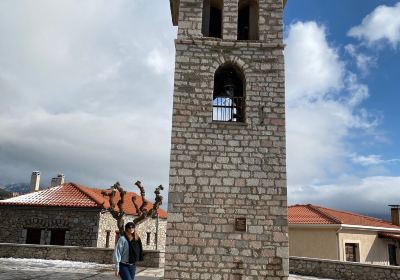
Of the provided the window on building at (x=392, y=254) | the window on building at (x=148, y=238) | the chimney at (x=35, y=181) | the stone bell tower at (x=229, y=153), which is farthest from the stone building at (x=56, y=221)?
the window on building at (x=392, y=254)

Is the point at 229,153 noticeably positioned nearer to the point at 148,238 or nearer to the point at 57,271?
the point at 57,271

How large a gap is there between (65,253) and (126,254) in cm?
906

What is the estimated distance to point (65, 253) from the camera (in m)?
14.1

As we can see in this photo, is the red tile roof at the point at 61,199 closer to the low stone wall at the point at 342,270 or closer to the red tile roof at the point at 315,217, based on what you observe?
the low stone wall at the point at 342,270

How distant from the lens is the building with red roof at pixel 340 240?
16.8m

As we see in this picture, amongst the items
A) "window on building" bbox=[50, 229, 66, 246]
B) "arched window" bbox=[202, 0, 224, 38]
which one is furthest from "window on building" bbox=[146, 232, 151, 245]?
"arched window" bbox=[202, 0, 224, 38]

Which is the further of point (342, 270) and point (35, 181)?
point (35, 181)

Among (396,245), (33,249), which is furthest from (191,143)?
(396,245)

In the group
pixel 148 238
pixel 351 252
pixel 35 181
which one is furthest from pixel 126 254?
pixel 35 181

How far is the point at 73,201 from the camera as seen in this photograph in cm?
1808

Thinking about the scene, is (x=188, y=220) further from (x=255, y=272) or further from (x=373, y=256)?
(x=373, y=256)

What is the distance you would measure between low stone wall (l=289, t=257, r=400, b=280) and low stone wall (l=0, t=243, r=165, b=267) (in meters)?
5.25

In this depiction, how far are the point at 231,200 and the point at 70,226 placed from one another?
11885 mm

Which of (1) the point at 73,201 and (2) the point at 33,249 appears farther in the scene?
(1) the point at 73,201
